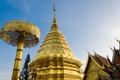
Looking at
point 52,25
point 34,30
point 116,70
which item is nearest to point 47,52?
point 52,25

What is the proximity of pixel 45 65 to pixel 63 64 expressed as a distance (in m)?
1.51

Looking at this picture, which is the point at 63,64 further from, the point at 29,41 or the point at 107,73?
the point at 29,41

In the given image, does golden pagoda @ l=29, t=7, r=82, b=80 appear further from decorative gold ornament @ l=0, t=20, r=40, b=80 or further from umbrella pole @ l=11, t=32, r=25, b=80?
umbrella pole @ l=11, t=32, r=25, b=80

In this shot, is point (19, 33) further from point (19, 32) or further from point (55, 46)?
point (55, 46)

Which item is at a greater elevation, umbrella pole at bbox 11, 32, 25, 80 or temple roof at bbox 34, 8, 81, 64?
temple roof at bbox 34, 8, 81, 64

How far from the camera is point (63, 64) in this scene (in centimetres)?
1672

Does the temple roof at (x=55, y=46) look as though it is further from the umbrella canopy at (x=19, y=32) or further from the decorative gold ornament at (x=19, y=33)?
the decorative gold ornament at (x=19, y=33)

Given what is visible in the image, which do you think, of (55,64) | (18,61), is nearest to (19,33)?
(18,61)

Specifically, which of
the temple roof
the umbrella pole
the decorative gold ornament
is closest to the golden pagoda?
the temple roof

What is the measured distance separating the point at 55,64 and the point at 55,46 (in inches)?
74.0

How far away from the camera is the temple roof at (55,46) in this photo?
17.3 meters

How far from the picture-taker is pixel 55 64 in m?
16.8

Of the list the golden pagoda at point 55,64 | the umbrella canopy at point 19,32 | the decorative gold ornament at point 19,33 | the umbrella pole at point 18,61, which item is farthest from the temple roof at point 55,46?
the umbrella pole at point 18,61

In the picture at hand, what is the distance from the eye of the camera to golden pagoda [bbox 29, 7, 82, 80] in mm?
16433
